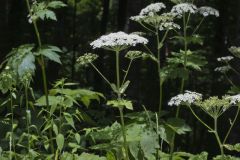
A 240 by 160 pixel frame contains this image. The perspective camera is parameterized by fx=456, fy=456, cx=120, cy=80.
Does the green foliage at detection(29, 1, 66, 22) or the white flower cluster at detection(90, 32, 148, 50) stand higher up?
the green foliage at detection(29, 1, 66, 22)

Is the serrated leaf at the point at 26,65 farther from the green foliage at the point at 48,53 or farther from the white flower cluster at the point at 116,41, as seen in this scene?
the white flower cluster at the point at 116,41

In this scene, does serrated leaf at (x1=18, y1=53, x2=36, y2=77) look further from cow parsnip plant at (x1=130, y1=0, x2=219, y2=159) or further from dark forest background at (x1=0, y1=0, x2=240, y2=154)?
dark forest background at (x1=0, y1=0, x2=240, y2=154)

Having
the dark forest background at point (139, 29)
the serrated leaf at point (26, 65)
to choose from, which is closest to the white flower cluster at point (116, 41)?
the serrated leaf at point (26, 65)

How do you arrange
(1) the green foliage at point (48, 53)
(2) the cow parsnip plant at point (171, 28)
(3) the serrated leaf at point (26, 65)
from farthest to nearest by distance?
(2) the cow parsnip plant at point (171, 28) < (1) the green foliage at point (48, 53) < (3) the serrated leaf at point (26, 65)

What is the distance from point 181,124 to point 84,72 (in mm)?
20138

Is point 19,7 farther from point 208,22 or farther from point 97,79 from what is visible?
point 208,22

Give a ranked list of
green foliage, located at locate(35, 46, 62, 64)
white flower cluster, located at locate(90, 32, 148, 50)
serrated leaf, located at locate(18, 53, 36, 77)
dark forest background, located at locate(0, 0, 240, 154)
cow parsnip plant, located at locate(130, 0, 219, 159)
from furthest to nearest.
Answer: dark forest background, located at locate(0, 0, 240, 154) → cow parsnip plant, located at locate(130, 0, 219, 159) → green foliage, located at locate(35, 46, 62, 64) → serrated leaf, located at locate(18, 53, 36, 77) → white flower cluster, located at locate(90, 32, 148, 50)

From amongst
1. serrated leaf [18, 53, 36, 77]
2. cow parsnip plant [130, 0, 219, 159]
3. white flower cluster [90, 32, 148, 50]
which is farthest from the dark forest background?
serrated leaf [18, 53, 36, 77]

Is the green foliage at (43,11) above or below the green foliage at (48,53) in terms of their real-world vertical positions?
above

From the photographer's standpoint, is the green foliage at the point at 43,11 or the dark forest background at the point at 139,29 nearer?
the green foliage at the point at 43,11

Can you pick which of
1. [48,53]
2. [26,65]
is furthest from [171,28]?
[26,65]

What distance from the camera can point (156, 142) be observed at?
349cm

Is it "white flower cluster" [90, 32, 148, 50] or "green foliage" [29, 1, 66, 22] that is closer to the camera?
"white flower cluster" [90, 32, 148, 50]

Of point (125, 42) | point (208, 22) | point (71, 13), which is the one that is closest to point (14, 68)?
point (125, 42)
